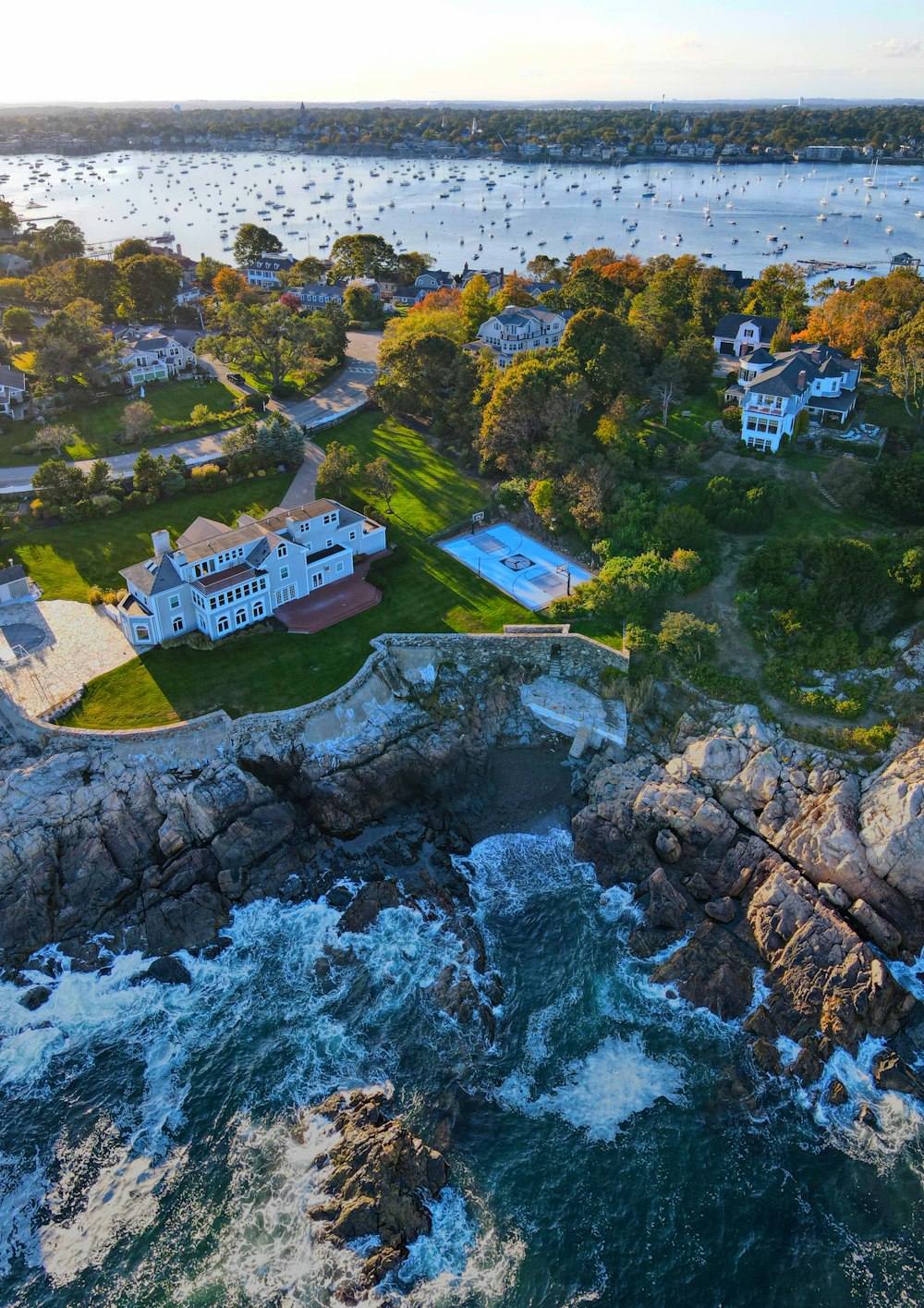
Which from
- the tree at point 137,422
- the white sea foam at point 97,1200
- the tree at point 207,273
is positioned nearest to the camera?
the white sea foam at point 97,1200

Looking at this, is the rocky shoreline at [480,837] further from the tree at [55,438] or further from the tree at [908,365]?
the tree at [908,365]

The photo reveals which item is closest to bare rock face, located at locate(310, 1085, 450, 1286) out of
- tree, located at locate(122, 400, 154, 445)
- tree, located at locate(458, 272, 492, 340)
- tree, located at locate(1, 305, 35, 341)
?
tree, located at locate(122, 400, 154, 445)

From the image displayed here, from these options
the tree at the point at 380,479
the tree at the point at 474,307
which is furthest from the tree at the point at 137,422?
the tree at the point at 474,307

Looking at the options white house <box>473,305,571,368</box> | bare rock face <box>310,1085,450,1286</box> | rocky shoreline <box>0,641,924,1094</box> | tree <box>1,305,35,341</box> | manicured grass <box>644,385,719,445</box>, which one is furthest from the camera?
tree <box>1,305,35,341</box>

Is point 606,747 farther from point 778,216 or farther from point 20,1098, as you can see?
point 778,216

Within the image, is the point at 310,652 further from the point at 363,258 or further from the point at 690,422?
the point at 363,258

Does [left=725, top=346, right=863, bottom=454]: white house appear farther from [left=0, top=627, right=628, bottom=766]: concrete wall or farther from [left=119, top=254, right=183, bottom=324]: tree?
[left=119, top=254, right=183, bottom=324]: tree
